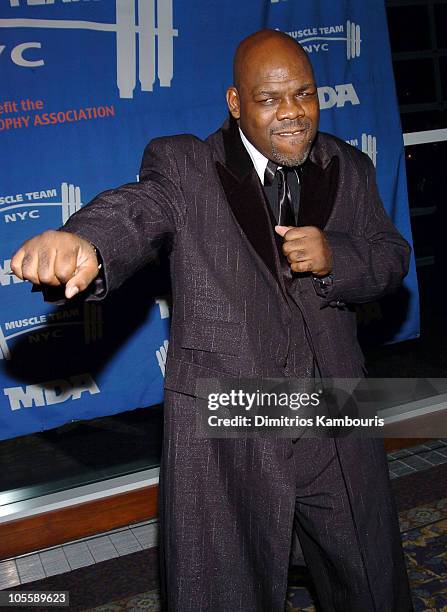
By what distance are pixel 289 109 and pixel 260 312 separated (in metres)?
0.47

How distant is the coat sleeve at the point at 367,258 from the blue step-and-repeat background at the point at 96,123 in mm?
1370

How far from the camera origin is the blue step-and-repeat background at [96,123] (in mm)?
2877

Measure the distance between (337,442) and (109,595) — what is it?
1264mm

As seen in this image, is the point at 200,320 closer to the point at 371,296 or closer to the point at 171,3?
the point at 371,296

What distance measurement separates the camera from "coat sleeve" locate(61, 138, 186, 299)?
58.7 inches

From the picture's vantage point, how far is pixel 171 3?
10.1 feet

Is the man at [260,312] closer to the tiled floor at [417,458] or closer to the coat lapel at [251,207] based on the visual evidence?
the coat lapel at [251,207]

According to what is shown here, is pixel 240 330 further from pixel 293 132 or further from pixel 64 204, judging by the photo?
pixel 64 204

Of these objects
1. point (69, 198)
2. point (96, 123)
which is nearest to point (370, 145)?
point (96, 123)

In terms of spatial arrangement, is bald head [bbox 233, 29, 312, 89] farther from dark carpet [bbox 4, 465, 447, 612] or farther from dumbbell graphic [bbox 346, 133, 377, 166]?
dumbbell graphic [bbox 346, 133, 377, 166]

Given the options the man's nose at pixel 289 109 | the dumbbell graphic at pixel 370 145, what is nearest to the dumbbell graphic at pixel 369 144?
the dumbbell graphic at pixel 370 145

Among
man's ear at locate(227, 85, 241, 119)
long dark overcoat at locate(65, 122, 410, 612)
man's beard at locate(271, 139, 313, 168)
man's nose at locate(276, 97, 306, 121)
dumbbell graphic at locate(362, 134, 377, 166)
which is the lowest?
long dark overcoat at locate(65, 122, 410, 612)

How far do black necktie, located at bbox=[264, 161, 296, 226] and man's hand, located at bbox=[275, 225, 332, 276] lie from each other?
189mm

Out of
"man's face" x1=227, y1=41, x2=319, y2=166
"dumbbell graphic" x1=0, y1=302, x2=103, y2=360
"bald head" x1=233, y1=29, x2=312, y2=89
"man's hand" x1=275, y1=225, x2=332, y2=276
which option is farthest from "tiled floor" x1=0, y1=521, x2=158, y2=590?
"bald head" x1=233, y1=29, x2=312, y2=89
